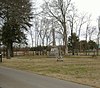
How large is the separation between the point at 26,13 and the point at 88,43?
98.3m

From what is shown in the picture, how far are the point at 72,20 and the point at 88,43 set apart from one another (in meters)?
36.4

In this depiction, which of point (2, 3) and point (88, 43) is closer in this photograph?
point (2, 3)

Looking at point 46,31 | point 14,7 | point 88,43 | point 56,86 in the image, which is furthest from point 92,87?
point 88,43

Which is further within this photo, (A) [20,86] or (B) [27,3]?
(B) [27,3]

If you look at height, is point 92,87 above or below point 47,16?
below

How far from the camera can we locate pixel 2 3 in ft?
65.5

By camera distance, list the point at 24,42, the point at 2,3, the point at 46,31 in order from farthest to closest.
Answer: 1. the point at 46,31
2. the point at 24,42
3. the point at 2,3

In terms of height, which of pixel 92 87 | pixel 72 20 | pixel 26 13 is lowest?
pixel 92 87

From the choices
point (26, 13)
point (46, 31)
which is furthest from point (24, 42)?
point (26, 13)

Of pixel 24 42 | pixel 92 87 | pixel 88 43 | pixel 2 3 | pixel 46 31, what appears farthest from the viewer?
pixel 88 43

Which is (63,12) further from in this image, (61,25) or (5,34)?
(5,34)

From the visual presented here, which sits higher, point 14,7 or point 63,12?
point 63,12

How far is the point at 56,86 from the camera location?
14672mm

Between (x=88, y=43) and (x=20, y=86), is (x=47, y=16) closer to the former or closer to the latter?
(x=88, y=43)
